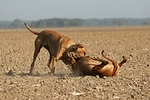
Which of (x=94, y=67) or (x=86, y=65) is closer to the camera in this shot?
(x=94, y=67)

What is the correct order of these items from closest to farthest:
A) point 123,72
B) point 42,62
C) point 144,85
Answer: point 144,85 < point 123,72 < point 42,62

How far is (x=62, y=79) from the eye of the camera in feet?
21.3

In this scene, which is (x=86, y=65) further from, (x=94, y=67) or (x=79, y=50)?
(x=79, y=50)

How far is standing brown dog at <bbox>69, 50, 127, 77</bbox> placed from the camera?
6.61m

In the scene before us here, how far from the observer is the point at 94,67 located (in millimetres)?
6660

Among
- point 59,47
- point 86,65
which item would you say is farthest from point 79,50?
point 59,47

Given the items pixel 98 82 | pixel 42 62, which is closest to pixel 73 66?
pixel 98 82

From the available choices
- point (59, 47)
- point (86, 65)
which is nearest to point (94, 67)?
point (86, 65)

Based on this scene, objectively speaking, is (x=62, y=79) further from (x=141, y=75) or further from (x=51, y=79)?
(x=141, y=75)

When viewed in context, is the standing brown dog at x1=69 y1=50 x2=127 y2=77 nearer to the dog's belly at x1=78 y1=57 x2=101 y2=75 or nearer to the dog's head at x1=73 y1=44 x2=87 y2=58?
the dog's belly at x1=78 y1=57 x2=101 y2=75

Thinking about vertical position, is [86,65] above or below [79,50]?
below

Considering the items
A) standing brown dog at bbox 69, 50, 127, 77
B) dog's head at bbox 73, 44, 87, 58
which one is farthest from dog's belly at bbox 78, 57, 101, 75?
dog's head at bbox 73, 44, 87, 58

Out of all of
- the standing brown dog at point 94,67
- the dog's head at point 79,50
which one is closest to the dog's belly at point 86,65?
the standing brown dog at point 94,67

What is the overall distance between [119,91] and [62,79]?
1.62 m
